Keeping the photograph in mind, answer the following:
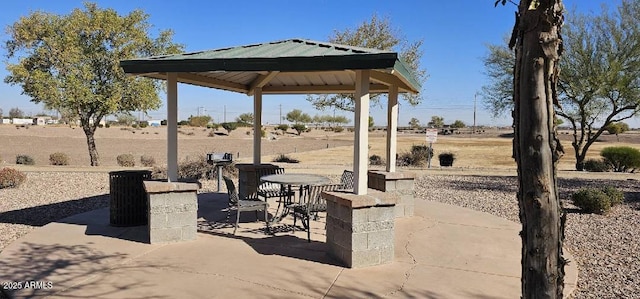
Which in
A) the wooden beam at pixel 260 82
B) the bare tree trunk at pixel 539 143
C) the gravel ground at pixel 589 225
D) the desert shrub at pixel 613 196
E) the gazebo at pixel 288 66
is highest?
the wooden beam at pixel 260 82

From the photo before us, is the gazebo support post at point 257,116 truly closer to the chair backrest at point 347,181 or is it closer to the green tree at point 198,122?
the chair backrest at point 347,181

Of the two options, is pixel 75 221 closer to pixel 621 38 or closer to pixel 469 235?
pixel 469 235

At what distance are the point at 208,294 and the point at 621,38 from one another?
21.7 m

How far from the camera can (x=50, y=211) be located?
9.15 m

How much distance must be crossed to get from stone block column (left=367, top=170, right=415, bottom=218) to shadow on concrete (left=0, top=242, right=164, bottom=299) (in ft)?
14.6

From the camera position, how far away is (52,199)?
34.3ft

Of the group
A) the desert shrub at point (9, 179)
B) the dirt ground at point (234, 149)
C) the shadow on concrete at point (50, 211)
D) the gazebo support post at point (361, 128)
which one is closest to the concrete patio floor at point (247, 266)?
the gazebo support post at point (361, 128)

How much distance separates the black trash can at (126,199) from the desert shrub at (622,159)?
2223 centimetres

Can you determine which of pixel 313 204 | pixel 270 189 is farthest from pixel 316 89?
pixel 313 204

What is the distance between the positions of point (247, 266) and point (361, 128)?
2.22 m

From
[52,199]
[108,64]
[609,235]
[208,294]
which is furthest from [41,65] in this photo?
[609,235]

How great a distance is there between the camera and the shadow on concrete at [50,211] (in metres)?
8.32

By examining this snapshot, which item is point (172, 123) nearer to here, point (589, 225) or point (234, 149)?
point (589, 225)

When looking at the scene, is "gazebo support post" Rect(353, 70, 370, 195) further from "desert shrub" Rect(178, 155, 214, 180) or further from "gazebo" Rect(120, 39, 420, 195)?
"desert shrub" Rect(178, 155, 214, 180)
